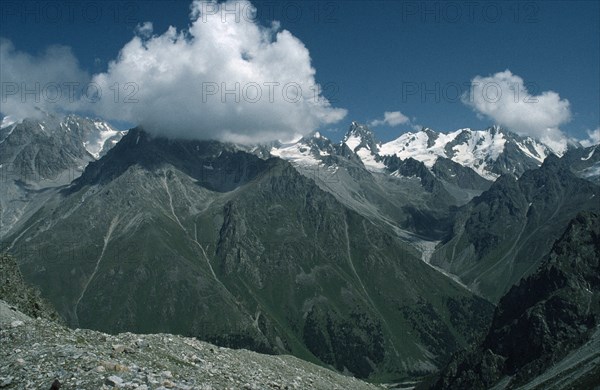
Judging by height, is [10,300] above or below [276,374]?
above

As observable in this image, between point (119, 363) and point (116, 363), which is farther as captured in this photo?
point (119, 363)

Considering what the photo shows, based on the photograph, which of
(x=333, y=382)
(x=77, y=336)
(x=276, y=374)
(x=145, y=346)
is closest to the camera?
(x=77, y=336)

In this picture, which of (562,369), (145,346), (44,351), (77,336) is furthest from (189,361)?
(562,369)

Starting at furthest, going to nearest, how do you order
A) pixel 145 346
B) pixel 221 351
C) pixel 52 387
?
pixel 221 351 < pixel 145 346 < pixel 52 387

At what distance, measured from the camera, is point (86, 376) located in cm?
3061

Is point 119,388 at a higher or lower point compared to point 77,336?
lower

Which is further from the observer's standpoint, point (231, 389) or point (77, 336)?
point (77, 336)

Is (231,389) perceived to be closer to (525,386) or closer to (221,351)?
(221,351)

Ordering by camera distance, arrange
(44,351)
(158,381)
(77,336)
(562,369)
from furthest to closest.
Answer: (562,369), (77,336), (44,351), (158,381)

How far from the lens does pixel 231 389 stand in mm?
36562

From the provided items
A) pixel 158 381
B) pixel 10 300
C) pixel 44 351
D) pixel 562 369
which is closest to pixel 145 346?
pixel 44 351

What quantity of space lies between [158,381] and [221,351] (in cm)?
2607

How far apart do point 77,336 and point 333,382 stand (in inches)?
1248

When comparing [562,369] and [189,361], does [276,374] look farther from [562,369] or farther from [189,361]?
[562,369]
